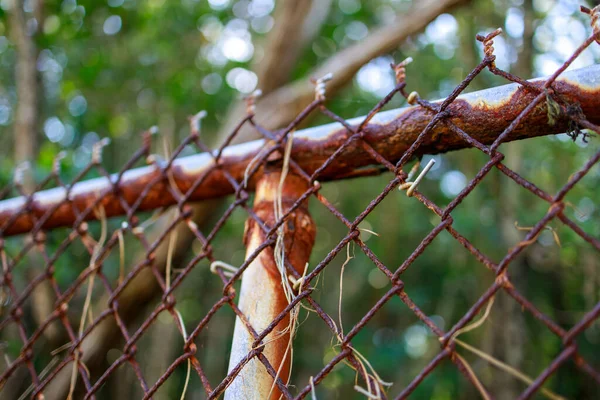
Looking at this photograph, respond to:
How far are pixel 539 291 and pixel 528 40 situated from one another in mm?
1990

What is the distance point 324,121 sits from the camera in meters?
4.19

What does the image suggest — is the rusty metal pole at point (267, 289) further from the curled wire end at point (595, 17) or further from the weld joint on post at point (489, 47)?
the curled wire end at point (595, 17)

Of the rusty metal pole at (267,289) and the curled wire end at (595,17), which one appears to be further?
the rusty metal pole at (267,289)

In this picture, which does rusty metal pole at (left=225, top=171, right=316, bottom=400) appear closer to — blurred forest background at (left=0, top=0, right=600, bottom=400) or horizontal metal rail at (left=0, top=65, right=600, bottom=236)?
horizontal metal rail at (left=0, top=65, right=600, bottom=236)

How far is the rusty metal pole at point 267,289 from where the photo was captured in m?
0.79

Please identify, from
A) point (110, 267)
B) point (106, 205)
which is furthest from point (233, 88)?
point (106, 205)

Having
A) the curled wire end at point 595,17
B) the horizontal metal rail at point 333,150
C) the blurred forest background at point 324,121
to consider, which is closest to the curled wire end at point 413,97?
the horizontal metal rail at point 333,150

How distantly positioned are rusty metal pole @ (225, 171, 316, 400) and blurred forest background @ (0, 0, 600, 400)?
1.39m

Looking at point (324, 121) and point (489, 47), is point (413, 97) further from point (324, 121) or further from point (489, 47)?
point (324, 121)

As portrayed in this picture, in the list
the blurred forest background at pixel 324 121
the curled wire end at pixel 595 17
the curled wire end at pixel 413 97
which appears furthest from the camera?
the blurred forest background at pixel 324 121

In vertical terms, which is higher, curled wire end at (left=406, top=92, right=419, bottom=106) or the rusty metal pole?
curled wire end at (left=406, top=92, right=419, bottom=106)

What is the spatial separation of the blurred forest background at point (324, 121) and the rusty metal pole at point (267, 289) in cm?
139

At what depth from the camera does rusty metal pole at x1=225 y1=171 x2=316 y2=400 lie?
793 millimetres

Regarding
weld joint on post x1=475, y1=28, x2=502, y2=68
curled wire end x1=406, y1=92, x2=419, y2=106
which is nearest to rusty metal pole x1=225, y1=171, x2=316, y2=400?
curled wire end x1=406, y1=92, x2=419, y2=106
